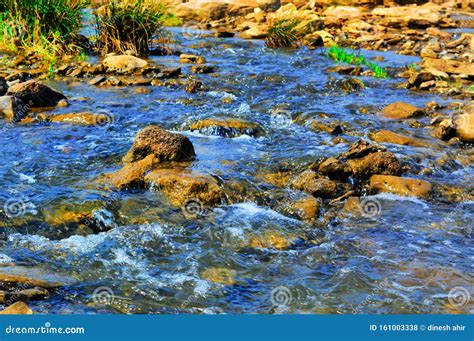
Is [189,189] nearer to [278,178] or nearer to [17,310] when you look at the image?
[278,178]

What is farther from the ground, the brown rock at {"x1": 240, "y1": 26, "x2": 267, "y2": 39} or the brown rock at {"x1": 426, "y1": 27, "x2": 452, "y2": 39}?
the brown rock at {"x1": 240, "y1": 26, "x2": 267, "y2": 39}

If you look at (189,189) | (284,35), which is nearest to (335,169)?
(189,189)

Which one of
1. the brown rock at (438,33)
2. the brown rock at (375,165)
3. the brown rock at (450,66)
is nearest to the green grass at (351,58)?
the brown rock at (450,66)

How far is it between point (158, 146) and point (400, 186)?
3.00 m

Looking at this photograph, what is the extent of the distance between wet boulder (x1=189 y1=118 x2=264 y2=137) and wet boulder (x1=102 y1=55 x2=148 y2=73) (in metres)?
3.83

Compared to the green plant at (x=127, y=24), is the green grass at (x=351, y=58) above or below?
below

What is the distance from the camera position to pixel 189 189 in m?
6.86

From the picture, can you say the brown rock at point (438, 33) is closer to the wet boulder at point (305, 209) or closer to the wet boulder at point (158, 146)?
the wet boulder at point (158, 146)

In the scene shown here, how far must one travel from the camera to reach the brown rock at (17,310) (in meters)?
4.27

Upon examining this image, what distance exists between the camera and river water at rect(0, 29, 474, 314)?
5.02 meters

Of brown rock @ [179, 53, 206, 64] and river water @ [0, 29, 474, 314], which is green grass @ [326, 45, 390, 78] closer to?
brown rock @ [179, 53, 206, 64]

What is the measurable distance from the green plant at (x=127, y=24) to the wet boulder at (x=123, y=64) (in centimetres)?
110

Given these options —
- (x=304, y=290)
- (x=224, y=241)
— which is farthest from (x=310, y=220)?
(x=304, y=290)

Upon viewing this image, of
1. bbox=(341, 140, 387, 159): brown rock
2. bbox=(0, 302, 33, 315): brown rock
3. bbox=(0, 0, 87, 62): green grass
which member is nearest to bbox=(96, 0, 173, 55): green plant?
bbox=(0, 0, 87, 62): green grass
